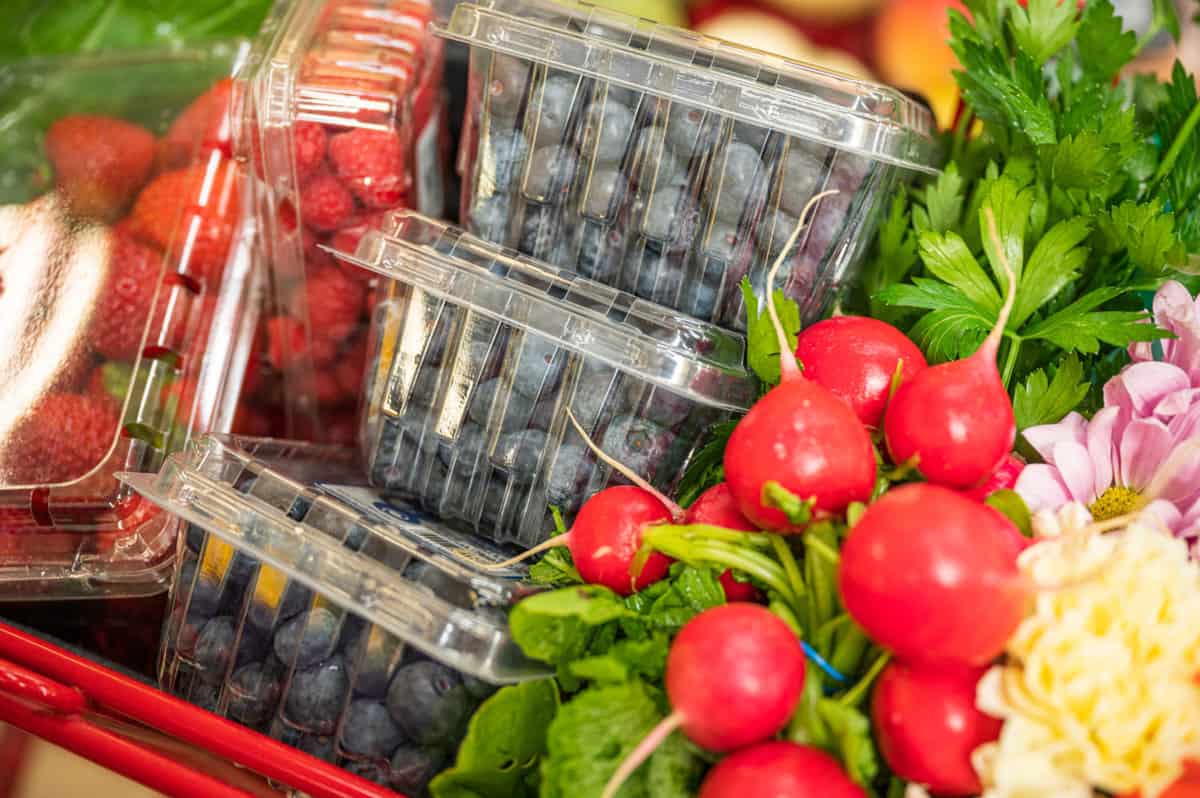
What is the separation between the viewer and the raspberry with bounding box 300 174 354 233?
3.66 feet

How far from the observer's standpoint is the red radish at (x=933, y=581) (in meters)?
0.57

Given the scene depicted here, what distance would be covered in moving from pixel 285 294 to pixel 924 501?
863 millimetres

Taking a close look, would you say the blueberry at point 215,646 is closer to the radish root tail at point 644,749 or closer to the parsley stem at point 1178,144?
the radish root tail at point 644,749

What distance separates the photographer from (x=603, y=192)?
965 millimetres

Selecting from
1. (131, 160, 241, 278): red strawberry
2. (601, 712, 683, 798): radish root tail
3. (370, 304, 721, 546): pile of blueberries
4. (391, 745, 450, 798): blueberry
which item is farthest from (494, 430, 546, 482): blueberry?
(131, 160, 241, 278): red strawberry

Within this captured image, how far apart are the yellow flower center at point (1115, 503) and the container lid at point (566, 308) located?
307mm

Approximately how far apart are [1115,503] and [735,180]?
1.44ft

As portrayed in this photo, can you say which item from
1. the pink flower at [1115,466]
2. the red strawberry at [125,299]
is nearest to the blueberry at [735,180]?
the pink flower at [1115,466]

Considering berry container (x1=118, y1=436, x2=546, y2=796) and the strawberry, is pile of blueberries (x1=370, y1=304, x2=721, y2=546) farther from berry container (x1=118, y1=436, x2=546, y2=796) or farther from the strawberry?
the strawberry

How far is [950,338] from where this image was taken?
0.87m

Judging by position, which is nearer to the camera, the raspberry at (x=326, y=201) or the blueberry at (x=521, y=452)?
the blueberry at (x=521, y=452)

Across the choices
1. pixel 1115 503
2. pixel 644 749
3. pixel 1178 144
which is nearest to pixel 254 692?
pixel 644 749

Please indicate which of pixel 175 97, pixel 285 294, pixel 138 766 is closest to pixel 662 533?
pixel 138 766

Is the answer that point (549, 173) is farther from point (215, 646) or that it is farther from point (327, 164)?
point (215, 646)
